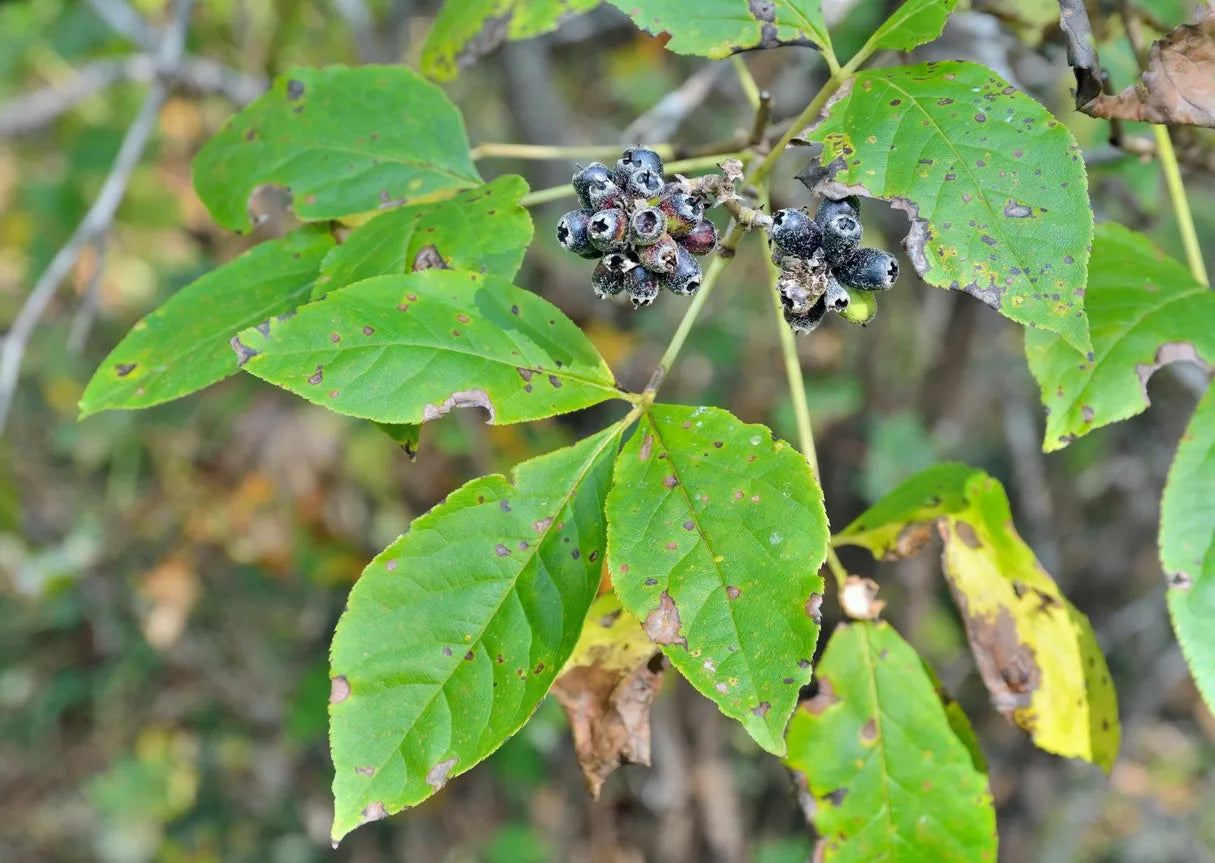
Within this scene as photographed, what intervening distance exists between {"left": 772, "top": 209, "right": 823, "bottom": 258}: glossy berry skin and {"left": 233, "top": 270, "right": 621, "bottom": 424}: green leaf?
33 cm

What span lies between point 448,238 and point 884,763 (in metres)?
1.08

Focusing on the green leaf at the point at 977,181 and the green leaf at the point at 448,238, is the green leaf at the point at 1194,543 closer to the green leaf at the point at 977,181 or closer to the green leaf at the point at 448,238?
the green leaf at the point at 977,181

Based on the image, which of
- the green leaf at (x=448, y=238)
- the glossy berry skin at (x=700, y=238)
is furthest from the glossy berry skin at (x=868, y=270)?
the green leaf at (x=448, y=238)

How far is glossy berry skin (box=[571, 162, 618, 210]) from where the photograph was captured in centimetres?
122

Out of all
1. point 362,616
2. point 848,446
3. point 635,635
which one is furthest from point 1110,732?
point 848,446

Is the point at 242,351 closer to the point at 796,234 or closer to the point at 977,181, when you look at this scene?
the point at 796,234

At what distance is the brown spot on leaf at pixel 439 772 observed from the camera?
3.69 ft

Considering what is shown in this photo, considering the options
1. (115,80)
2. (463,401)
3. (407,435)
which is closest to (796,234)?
(463,401)

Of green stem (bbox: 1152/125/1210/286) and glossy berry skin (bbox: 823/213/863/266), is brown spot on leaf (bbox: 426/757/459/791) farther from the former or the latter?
green stem (bbox: 1152/125/1210/286)

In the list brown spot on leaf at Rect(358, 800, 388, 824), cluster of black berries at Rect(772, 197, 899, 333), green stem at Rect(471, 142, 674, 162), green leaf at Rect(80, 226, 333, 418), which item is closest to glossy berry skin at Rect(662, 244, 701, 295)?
cluster of black berries at Rect(772, 197, 899, 333)

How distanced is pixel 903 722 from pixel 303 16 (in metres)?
4.11

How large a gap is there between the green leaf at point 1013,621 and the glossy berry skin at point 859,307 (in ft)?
1.57

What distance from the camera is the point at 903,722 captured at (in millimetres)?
1513

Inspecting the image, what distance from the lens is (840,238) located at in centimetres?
119
